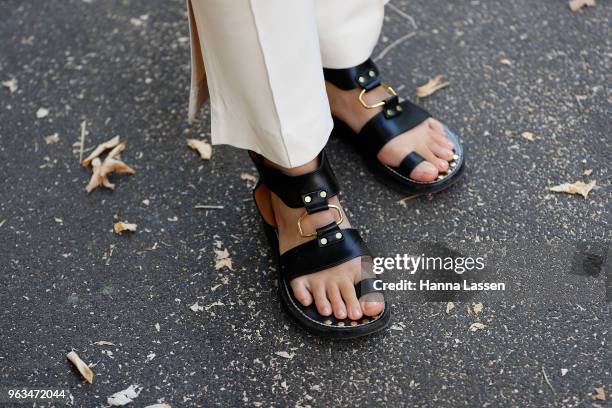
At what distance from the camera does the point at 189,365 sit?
135 cm

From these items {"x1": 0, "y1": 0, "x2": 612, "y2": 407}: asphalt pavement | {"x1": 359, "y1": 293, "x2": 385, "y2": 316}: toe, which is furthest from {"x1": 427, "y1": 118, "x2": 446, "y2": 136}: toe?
{"x1": 359, "y1": 293, "x2": 385, "y2": 316}: toe

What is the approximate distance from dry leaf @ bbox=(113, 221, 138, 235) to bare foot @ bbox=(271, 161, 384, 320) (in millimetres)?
354

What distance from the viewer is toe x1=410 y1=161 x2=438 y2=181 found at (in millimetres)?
1535

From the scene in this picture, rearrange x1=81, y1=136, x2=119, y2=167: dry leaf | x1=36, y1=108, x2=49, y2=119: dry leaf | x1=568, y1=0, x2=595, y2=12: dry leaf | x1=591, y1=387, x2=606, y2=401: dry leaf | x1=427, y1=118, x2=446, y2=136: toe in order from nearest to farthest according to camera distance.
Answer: x1=591, y1=387, x2=606, y2=401: dry leaf
x1=427, y1=118, x2=446, y2=136: toe
x1=81, y1=136, x2=119, y2=167: dry leaf
x1=36, y1=108, x2=49, y2=119: dry leaf
x1=568, y1=0, x2=595, y2=12: dry leaf

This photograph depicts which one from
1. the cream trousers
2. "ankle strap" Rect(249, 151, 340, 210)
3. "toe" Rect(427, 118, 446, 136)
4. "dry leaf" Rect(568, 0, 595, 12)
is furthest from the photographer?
"dry leaf" Rect(568, 0, 595, 12)

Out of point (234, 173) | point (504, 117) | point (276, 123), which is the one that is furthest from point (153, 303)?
point (504, 117)

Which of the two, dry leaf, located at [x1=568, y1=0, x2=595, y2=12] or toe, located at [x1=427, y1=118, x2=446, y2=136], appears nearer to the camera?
toe, located at [x1=427, y1=118, x2=446, y2=136]

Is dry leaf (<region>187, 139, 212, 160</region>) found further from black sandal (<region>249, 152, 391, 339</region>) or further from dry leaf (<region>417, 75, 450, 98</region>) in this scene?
dry leaf (<region>417, 75, 450, 98</region>)

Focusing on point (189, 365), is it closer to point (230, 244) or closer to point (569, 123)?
point (230, 244)

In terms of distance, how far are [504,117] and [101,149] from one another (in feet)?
3.13

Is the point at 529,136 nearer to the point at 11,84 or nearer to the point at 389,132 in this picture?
the point at 389,132

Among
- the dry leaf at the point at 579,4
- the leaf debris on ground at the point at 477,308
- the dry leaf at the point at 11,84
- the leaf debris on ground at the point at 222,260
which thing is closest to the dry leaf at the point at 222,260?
the leaf debris on ground at the point at 222,260

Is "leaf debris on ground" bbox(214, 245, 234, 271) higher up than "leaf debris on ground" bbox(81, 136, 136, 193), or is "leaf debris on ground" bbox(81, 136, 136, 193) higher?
"leaf debris on ground" bbox(81, 136, 136, 193)

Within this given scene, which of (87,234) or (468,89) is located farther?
(468,89)
